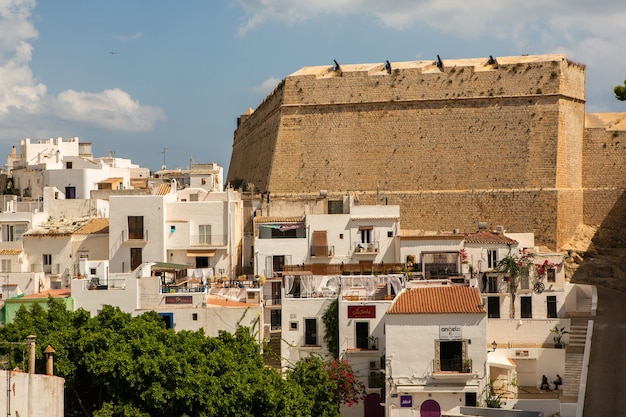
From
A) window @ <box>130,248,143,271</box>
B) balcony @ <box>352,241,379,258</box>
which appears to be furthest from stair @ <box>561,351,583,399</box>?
window @ <box>130,248,143,271</box>

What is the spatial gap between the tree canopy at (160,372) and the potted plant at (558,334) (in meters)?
6.37

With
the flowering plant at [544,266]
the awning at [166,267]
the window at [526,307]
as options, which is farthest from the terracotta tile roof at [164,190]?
the flowering plant at [544,266]

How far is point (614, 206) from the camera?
117 ft

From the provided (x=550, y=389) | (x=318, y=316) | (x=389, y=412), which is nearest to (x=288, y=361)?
(x=318, y=316)

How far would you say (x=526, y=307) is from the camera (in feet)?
85.9

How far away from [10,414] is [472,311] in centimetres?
1016

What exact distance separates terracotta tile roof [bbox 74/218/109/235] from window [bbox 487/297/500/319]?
1088 cm

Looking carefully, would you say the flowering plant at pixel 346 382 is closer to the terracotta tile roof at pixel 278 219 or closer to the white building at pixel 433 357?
the white building at pixel 433 357

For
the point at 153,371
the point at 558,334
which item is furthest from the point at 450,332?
the point at 153,371

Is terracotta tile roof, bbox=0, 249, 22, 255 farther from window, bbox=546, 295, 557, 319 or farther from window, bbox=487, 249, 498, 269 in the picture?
window, bbox=546, 295, 557, 319

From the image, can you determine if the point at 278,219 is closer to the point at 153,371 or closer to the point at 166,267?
the point at 166,267

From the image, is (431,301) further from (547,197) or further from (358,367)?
(547,197)

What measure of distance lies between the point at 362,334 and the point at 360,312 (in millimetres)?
473

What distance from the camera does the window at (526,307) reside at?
2608cm
